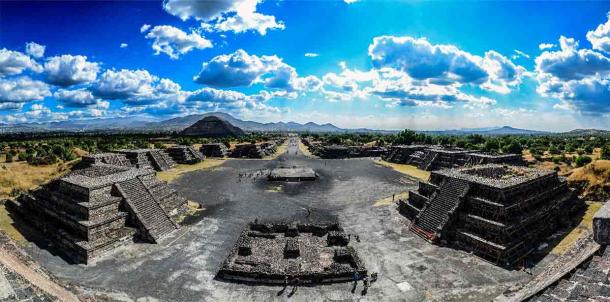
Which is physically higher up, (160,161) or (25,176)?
(160,161)

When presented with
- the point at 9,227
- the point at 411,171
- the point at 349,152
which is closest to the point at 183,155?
the point at 9,227

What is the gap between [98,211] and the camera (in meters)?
23.4

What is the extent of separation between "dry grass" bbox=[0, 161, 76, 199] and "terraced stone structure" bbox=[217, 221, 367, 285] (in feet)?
91.2

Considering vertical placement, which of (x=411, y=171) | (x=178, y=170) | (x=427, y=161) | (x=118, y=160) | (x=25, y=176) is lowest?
(x=178, y=170)

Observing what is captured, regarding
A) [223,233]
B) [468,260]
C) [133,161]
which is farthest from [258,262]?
[133,161]

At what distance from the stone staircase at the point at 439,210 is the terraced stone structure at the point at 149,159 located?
Result: 43780mm

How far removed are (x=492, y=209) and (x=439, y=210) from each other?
400 cm

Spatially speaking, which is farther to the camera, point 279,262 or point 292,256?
point 292,256

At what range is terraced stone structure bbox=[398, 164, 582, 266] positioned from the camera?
21531mm

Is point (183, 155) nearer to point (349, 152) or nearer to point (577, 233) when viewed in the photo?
point (349, 152)

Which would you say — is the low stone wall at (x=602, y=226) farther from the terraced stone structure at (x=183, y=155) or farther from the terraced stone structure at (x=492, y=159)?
the terraced stone structure at (x=183, y=155)

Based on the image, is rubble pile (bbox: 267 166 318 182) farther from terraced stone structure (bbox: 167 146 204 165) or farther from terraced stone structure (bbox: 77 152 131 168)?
terraced stone structure (bbox: 167 146 204 165)

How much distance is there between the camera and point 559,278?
12.1m

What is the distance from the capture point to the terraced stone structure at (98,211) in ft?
71.9
